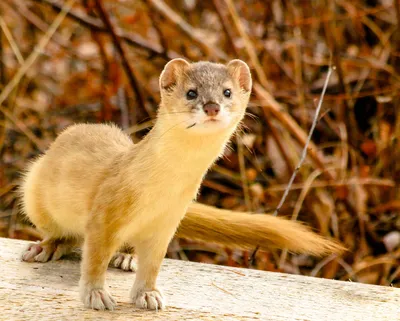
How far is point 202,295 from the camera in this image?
2.06 metres

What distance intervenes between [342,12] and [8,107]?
2083mm

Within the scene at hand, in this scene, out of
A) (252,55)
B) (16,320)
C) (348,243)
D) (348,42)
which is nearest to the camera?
(16,320)

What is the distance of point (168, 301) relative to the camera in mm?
1993

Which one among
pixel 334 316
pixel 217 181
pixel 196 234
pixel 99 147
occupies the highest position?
pixel 217 181

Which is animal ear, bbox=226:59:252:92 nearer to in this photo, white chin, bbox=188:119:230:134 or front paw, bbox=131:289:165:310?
white chin, bbox=188:119:230:134

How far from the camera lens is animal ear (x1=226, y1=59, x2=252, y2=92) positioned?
1.88 metres

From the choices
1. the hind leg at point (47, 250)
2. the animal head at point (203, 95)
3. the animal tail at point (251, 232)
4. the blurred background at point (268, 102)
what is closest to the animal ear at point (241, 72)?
the animal head at point (203, 95)

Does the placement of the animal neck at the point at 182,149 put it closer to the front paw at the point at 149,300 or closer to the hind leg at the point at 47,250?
the front paw at the point at 149,300

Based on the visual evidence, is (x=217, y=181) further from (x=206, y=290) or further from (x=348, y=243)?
(x=206, y=290)

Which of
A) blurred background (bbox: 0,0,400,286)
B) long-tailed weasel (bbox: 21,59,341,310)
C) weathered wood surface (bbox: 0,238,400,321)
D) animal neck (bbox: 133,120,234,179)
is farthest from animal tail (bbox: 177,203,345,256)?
blurred background (bbox: 0,0,400,286)

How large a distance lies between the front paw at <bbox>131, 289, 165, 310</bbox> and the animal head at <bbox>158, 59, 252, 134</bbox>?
0.46 m

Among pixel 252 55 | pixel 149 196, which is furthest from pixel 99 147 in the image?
pixel 252 55

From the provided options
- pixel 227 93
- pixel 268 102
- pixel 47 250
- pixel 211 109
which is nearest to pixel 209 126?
pixel 211 109

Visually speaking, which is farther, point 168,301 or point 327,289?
point 327,289
